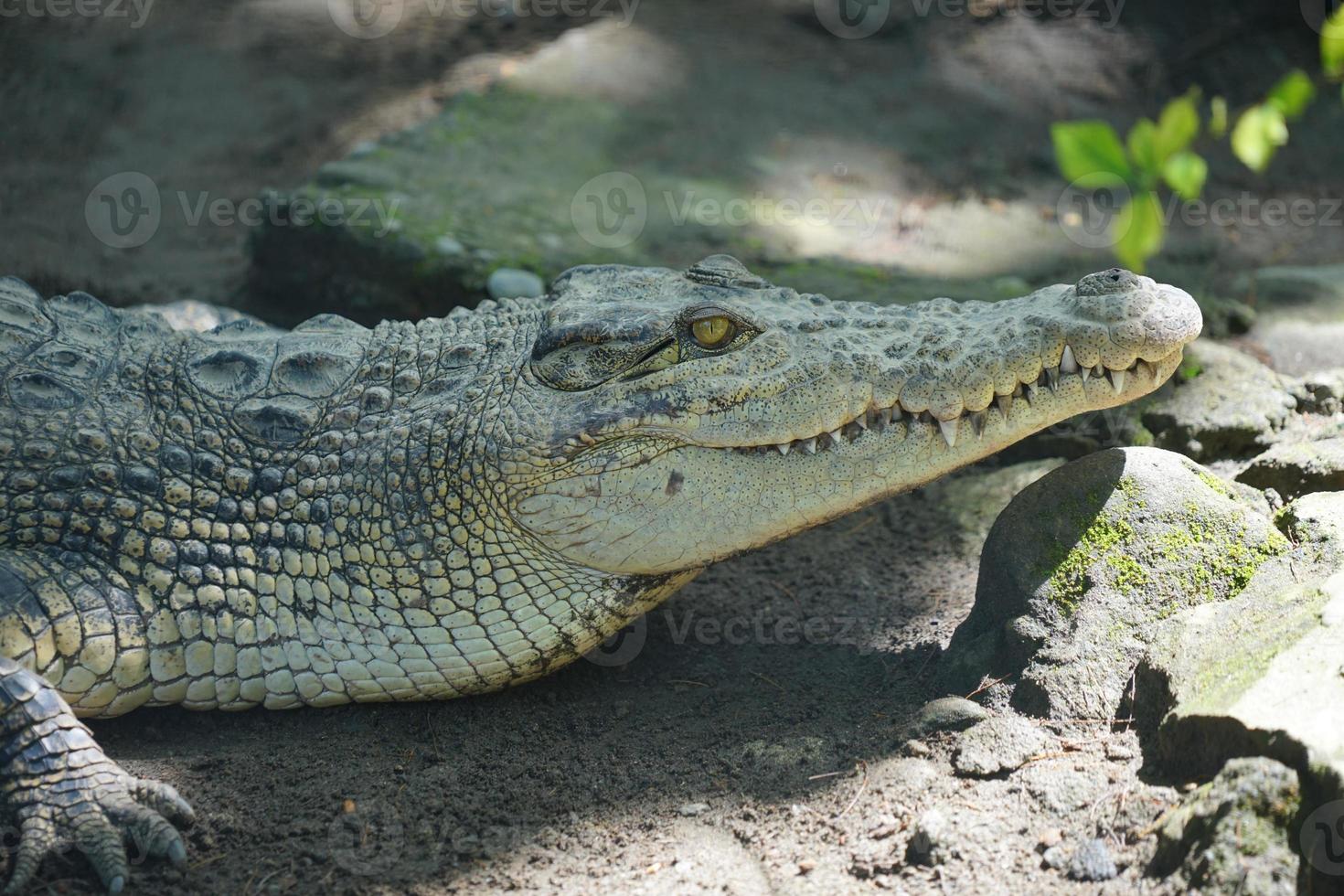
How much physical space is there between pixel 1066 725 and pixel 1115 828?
364mm

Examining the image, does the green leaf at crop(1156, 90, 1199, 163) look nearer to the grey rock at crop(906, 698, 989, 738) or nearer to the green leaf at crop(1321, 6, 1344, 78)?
the green leaf at crop(1321, 6, 1344, 78)

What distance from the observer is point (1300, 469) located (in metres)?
3.59

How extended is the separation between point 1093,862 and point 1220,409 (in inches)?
93.8

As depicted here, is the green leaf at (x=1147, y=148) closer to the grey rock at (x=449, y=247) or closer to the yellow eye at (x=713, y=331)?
the yellow eye at (x=713, y=331)

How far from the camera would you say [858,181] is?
734 cm

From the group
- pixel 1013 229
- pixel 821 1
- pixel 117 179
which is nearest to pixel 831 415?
pixel 1013 229

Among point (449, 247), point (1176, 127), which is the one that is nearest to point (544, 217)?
point (449, 247)

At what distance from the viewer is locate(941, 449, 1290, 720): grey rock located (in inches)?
118

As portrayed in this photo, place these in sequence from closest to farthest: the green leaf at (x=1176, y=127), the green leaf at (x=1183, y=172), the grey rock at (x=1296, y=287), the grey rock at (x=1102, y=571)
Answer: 1. the grey rock at (x=1102, y=571)
2. the green leaf at (x=1176, y=127)
3. the green leaf at (x=1183, y=172)
4. the grey rock at (x=1296, y=287)

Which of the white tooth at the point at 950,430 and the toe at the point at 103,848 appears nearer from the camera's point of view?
the toe at the point at 103,848

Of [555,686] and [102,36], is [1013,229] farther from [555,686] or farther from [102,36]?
[102,36]

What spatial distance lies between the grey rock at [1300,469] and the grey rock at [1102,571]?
1.43 feet

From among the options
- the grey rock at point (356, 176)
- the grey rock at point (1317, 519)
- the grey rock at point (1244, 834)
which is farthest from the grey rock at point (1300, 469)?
the grey rock at point (356, 176)

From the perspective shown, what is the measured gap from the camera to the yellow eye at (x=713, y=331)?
3277 millimetres
